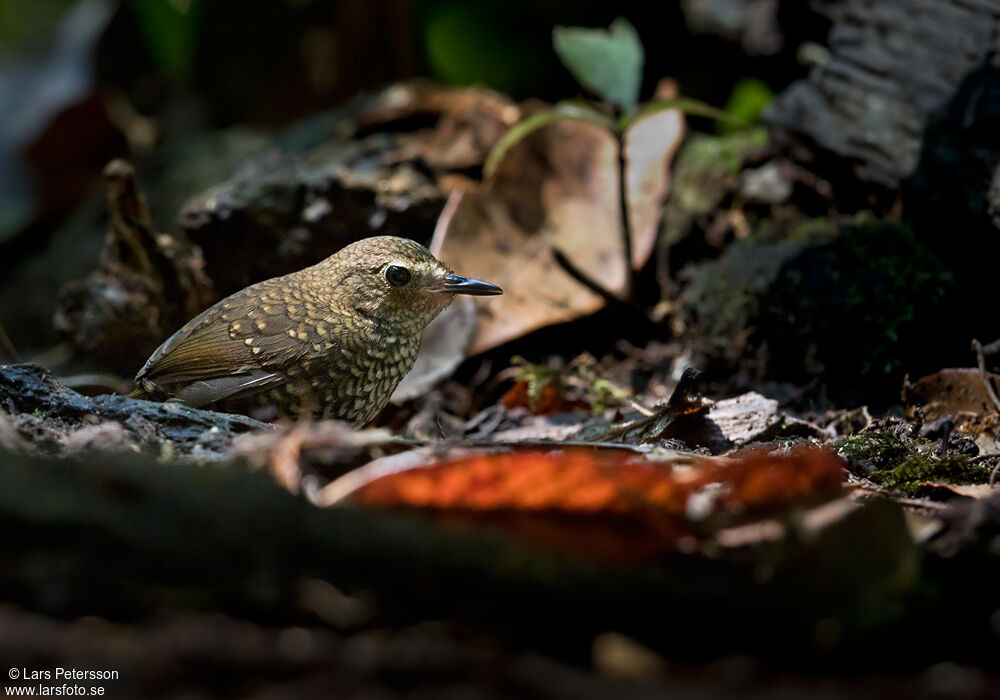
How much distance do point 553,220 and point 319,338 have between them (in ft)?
6.15

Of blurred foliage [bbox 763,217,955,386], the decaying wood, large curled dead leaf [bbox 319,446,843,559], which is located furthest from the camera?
blurred foliage [bbox 763,217,955,386]

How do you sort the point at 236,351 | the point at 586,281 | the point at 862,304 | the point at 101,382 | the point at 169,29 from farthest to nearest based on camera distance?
the point at 169,29
the point at 586,281
the point at 862,304
the point at 101,382
the point at 236,351

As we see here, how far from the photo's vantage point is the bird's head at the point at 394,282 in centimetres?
385

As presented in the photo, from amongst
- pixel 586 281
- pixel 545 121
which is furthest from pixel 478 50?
pixel 586 281

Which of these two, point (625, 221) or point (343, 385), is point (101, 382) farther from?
point (625, 221)

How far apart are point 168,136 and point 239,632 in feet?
23.1

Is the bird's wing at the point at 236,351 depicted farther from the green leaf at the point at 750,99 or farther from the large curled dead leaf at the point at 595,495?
the green leaf at the point at 750,99

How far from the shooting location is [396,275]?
12.6 ft

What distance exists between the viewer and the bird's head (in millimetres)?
3846

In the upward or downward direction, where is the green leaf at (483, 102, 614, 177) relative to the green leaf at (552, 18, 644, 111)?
downward

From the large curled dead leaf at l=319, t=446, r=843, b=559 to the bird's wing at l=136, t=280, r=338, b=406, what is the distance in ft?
5.25

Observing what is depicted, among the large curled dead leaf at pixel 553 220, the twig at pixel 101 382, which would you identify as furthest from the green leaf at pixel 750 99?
the twig at pixel 101 382

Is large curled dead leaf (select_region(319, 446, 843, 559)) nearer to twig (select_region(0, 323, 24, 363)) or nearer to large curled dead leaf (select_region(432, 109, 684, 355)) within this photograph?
large curled dead leaf (select_region(432, 109, 684, 355))

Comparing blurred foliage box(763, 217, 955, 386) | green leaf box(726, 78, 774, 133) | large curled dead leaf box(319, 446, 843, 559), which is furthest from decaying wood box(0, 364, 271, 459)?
green leaf box(726, 78, 774, 133)
